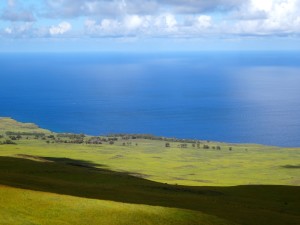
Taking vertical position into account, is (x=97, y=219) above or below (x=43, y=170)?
below

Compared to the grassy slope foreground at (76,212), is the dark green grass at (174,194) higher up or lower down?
higher up

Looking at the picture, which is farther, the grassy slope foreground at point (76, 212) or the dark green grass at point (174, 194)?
the dark green grass at point (174, 194)

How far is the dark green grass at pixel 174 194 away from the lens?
5628 cm

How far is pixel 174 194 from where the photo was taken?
229 feet

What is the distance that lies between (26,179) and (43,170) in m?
22.7

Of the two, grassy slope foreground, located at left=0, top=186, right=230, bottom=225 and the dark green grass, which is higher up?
the dark green grass

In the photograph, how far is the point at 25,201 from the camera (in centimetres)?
4144

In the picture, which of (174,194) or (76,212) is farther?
(174,194)

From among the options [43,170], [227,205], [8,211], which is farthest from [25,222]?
[43,170]

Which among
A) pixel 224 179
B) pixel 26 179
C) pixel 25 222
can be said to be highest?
pixel 224 179

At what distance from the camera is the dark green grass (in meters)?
56.3

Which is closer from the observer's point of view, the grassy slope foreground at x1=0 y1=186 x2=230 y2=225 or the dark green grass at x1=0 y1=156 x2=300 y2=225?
the grassy slope foreground at x1=0 y1=186 x2=230 y2=225

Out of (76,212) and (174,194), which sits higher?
(174,194)

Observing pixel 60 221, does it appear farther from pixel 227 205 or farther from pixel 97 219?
pixel 227 205
